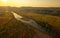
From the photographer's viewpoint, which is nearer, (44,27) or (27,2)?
(44,27)

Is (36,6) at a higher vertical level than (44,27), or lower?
higher

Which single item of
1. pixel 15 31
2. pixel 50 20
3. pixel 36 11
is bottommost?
pixel 15 31

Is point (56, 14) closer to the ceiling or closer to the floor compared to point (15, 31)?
closer to the ceiling

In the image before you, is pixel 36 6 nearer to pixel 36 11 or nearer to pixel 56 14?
pixel 36 11

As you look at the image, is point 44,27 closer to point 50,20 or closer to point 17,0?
point 50,20

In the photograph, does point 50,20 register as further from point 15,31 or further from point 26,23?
point 15,31

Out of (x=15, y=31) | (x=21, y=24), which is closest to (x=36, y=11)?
(x=21, y=24)

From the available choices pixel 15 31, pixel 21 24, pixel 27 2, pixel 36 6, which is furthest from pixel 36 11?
pixel 15 31

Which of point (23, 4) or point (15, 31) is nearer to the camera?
point (15, 31)
